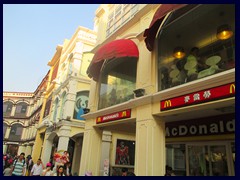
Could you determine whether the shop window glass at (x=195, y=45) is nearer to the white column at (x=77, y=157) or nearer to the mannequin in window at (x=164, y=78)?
the mannequin in window at (x=164, y=78)

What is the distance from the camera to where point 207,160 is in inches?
291

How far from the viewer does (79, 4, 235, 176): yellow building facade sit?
18.4 feet

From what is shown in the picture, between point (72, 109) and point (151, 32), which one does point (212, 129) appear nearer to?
point (151, 32)

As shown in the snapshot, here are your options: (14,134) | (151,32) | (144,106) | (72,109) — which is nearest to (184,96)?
(144,106)

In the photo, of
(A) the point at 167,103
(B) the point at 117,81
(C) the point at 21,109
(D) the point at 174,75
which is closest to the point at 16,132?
(C) the point at 21,109

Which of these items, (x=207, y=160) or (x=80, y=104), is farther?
(x=80, y=104)

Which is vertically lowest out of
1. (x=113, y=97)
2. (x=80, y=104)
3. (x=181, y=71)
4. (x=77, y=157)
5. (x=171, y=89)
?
(x=77, y=157)

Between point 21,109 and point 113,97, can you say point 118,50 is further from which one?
point 21,109

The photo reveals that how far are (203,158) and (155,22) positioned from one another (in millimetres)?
4977

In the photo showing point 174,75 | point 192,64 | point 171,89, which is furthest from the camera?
point 174,75

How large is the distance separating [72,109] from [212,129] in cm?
989

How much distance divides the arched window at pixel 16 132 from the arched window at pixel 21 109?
5.35 feet

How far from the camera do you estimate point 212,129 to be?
723 cm

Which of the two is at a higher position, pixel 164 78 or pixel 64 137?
pixel 164 78
